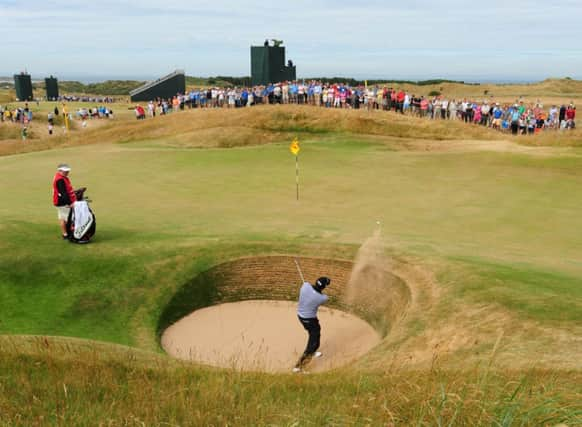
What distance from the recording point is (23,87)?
77438mm

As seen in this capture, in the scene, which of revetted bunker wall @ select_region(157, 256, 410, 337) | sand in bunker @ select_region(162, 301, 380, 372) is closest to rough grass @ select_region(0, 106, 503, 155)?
revetted bunker wall @ select_region(157, 256, 410, 337)

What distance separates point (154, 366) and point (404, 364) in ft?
10.5

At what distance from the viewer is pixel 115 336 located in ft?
32.0

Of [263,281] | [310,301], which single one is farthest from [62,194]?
[310,301]

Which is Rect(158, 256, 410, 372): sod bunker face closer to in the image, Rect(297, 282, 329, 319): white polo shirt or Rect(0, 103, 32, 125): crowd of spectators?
Rect(297, 282, 329, 319): white polo shirt

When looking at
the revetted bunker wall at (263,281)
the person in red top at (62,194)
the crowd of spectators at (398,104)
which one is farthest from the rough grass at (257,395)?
the crowd of spectators at (398,104)

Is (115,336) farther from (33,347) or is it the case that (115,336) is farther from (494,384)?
(494,384)

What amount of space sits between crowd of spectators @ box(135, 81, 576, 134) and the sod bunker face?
86.8 ft

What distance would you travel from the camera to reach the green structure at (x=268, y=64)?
157ft

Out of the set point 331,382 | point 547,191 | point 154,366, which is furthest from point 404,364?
point 547,191

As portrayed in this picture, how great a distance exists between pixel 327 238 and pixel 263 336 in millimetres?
3750

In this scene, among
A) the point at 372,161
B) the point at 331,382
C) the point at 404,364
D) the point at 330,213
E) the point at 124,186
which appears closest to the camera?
the point at 331,382

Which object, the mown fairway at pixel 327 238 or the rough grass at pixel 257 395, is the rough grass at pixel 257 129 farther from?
the rough grass at pixel 257 395

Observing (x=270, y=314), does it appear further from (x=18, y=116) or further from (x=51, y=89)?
(x=51, y=89)
